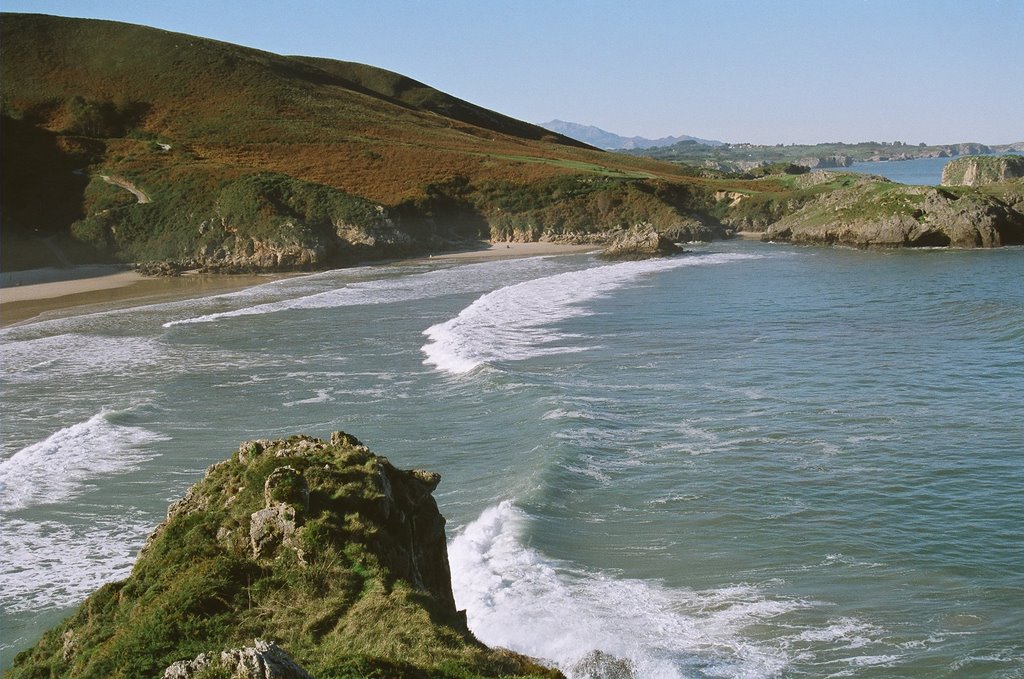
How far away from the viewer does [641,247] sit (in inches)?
2141

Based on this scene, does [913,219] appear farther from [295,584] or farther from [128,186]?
[295,584]

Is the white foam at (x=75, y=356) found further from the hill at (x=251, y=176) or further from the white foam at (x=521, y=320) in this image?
the hill at (x=251, y=176)

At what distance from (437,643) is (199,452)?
38.4 ft

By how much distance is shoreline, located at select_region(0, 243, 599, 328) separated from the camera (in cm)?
4125

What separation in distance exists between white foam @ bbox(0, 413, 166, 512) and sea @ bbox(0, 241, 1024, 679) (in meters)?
0.08

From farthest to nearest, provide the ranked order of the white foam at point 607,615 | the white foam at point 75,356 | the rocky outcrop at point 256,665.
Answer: the white foam at point 75,356
the white foam at point 607,615
the rocky outcrop at point 256,665

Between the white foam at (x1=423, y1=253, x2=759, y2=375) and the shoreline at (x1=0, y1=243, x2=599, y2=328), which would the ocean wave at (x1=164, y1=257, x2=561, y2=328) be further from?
the shoreline at (x1=0, y1=243, x2=599, y2=328)

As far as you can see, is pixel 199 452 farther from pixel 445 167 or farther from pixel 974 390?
pixel 445 167

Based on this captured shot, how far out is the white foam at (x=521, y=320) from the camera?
2617 centimetres

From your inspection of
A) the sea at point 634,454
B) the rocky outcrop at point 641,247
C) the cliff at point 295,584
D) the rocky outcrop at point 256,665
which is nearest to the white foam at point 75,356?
the sea at point 634,454

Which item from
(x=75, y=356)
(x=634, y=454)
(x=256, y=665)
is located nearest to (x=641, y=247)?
(x=75, y=356)

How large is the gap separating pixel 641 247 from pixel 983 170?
49.0 meters

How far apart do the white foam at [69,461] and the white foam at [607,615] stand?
7.67 meters

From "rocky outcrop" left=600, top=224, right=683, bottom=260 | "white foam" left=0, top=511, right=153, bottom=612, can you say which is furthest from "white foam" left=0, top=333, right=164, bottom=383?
"rocky outcrop" left=600, top=224, right=683, bottom=260
